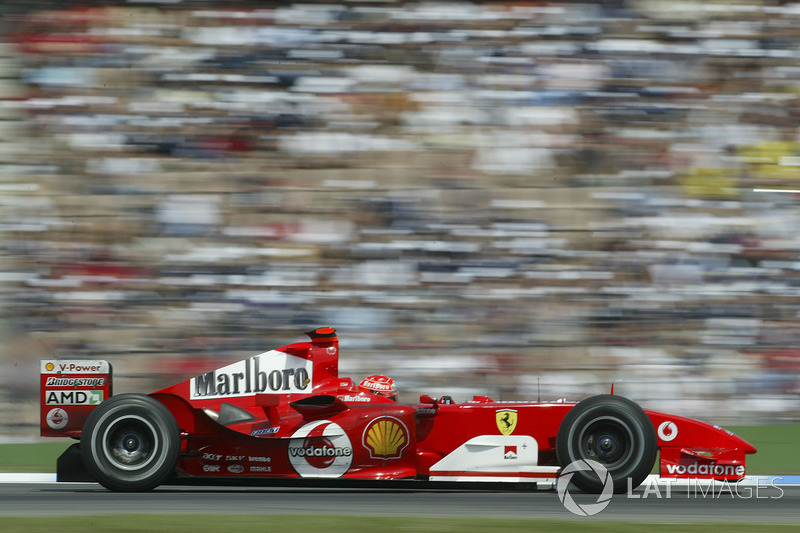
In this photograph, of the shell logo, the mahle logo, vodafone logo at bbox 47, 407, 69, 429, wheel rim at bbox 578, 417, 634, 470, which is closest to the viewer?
the mahle logo

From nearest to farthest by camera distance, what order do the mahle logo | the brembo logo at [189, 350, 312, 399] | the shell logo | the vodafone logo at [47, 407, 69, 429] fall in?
the mahle logo
the shell logo
the vodafone logo at [47, 407, 69, 429]
the brembo logo at [189, 350, 312, 399]

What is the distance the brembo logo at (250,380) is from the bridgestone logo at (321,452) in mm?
543

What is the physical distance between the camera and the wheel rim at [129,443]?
6.45 m

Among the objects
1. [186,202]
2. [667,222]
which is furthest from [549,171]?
[186,202]

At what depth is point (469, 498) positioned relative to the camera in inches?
248

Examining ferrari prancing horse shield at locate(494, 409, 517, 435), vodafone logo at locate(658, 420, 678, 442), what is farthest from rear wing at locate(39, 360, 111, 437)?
vodafone logo at locate(658, 420, 678, 442)

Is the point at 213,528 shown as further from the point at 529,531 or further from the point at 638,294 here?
the point at 638,294

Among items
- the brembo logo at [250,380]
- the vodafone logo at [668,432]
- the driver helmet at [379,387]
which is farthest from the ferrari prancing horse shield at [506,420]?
the brembo logo at [250,380]

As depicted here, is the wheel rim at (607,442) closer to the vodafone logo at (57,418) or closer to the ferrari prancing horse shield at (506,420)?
the ferrari prancing horse shield at (506,420)

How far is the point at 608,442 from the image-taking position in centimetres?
634

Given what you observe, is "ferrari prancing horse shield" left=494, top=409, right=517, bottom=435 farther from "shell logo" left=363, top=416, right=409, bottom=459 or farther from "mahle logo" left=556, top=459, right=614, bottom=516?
"shell logo" left=363, top=416, right=409, bottom=459

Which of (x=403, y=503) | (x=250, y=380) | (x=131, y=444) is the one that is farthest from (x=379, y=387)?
(x=131, y=444)

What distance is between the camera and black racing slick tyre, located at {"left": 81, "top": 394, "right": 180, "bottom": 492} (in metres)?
6.41

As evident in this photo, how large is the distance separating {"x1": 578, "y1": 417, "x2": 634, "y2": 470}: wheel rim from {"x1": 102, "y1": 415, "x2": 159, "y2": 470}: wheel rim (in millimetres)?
2927
